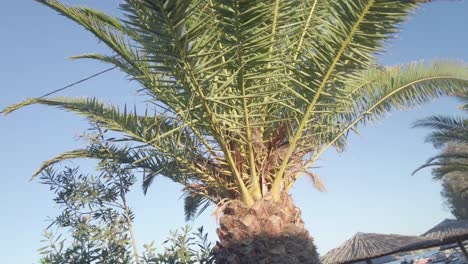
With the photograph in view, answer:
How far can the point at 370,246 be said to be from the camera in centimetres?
1304

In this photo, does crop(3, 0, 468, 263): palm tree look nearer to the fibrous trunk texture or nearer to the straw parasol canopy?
the fibrous trunk texture

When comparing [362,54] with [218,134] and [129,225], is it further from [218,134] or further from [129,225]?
[129,225]

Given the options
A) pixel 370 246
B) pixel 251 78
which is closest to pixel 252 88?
pixel 251 78

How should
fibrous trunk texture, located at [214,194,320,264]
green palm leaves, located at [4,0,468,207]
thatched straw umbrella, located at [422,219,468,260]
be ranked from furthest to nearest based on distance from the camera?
thatched straw umbrella, located at [422,219,468,260]
fibrous trunk texture, located at [214,194,320,264]
green palm leaves, located at [4,0,468,207]

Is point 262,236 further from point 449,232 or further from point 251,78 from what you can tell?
point 449,232

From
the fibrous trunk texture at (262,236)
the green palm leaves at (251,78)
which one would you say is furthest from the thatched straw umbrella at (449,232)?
the fibrous trunk texture at (262,236)

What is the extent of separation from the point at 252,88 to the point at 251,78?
115 mm

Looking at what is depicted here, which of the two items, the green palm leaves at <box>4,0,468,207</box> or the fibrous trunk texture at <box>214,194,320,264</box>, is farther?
the fibrous trunk texture at <box>214,194,320,264</box>

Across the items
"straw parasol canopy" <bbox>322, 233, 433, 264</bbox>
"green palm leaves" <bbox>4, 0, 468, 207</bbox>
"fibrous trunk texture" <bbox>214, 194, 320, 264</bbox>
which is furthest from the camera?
"straw parasol canopy" <bbox>322, 233, 433, 264</bbox>

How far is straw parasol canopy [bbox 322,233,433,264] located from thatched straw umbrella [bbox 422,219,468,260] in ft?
1.47

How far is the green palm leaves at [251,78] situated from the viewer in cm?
344

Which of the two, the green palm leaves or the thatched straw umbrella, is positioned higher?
the green palm leaves

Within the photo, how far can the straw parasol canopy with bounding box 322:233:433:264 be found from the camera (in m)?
12.7

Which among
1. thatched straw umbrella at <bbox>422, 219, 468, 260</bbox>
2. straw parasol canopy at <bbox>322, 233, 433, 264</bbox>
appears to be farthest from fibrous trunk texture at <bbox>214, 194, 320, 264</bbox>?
thatched straw umbrella at <bbox>422, 219, 468, 260</bbox>
